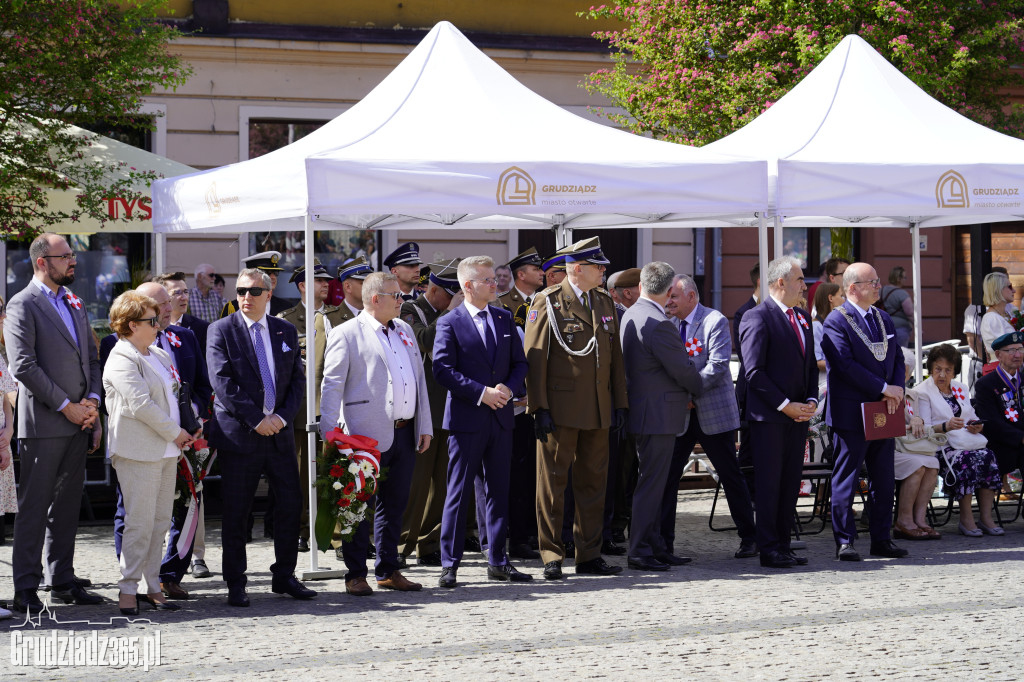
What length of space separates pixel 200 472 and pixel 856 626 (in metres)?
3.96

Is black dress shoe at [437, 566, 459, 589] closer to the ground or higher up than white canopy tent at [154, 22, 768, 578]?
closer to the ground

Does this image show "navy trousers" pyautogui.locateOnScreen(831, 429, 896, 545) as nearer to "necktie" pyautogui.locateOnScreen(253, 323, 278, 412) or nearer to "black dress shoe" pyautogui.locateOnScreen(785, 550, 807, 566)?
"black dress shoe" pyautogui.locateOnScreen(785, 550, 807, 566)

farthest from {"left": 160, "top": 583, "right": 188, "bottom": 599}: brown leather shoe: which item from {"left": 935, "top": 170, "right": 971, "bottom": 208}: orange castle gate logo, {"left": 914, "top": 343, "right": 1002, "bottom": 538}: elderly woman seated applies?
{"left": 935, "top": 170, "right": 971, "bottom": 208}: orange castle gate logo

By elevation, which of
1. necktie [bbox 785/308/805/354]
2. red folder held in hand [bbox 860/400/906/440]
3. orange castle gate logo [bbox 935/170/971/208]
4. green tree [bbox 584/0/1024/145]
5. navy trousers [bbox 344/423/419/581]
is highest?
green tree [bbox 584/0/1024/145]

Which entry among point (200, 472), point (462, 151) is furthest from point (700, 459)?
point (200, 472)

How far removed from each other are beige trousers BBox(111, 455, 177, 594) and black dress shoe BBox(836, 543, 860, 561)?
14.8 ft

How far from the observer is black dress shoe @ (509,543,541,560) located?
360 inches

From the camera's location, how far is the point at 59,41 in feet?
34.9

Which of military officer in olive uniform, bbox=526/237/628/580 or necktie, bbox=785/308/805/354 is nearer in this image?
military officer in olive uniform, bbox=526/237/628/580

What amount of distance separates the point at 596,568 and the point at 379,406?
6.08 feet

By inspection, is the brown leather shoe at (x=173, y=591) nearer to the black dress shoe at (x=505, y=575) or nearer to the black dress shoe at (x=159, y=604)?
the black dress shoe at (x=159, y=604)

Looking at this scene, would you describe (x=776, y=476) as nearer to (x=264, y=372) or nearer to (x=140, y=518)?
(x=264, y=372)

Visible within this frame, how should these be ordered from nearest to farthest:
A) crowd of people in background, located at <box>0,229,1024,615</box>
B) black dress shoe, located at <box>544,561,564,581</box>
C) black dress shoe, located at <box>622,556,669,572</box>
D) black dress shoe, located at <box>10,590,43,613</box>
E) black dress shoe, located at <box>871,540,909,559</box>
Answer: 1. black dress shoe, located at <box>10,590,43,613</box>
2. crowd of people in background, located at <box>0,229,1024,615</box>
3. black dress shoe, located at <box>544,561,564,581</box>
4. black dress shoe, located at <box>622,556,669,572</box>
5. black dress shoe, located at <box>871,540,909,559</box>

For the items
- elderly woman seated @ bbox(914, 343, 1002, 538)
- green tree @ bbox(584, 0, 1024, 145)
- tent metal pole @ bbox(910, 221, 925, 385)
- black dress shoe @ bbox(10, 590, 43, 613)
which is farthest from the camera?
green tree @ bbox(584, 0, 1024, 145)
